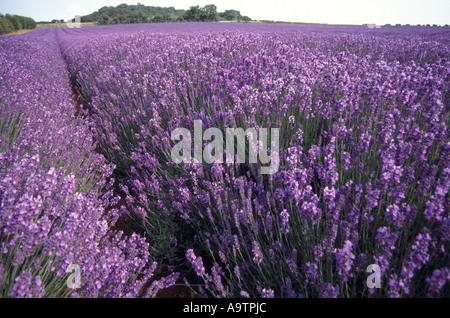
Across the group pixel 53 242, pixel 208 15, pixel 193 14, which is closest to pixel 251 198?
pixel 53 242

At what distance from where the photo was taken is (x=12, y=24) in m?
32.6

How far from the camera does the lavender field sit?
1.19m

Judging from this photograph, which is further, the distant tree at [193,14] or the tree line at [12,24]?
the distant tree at [193,14]

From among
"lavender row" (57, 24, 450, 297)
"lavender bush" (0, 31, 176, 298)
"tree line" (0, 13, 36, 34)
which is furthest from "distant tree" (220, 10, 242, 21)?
"lavender bush" (0, 31, 176, 298)

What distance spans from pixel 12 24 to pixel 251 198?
1672 inches

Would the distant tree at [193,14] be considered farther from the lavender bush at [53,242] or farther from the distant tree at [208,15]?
the lavender bush at [53,242]

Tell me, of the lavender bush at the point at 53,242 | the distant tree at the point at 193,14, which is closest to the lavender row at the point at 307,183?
the lavender bush at the point at 53,242

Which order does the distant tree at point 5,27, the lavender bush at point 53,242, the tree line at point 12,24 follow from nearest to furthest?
the lavender bush at point 53,242 < the distant tree at point 5,27 < the tree line at point 12,24

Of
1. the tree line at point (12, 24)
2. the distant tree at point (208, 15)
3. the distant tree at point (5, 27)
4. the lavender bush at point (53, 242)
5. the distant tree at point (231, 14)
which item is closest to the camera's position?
the lavender bush at point (53, 242)

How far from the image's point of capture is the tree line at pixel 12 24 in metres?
29.6

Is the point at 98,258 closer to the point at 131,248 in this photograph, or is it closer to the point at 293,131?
the point at 131,248

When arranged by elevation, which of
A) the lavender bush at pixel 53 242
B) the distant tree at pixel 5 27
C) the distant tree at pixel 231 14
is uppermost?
the distant tree at pixel 231 14

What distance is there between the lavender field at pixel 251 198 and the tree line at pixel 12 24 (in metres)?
34.9

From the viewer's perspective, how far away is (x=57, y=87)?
3881mm
